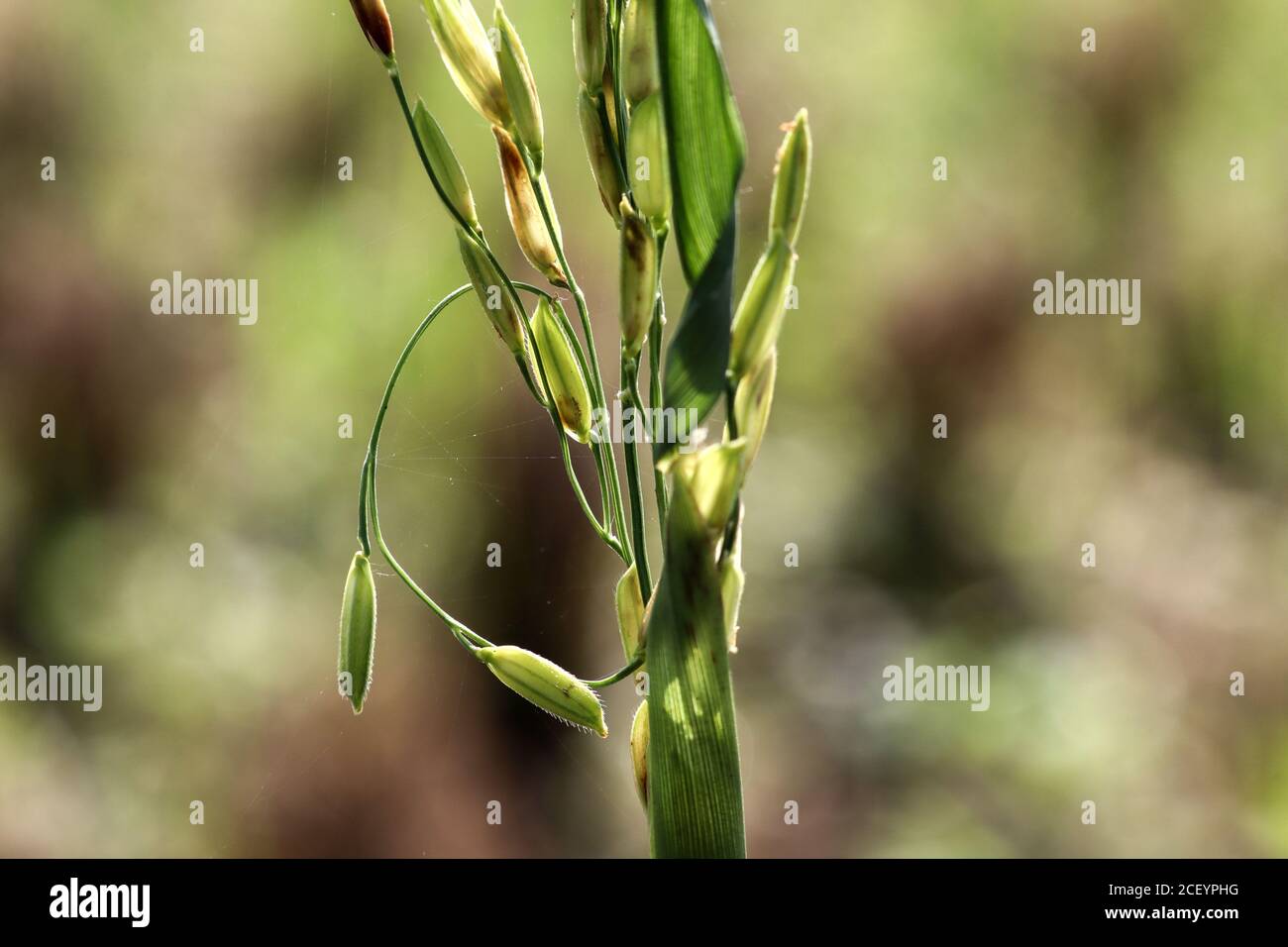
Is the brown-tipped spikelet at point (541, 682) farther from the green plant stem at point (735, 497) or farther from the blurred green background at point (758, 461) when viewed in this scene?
the blurred green background at point (758, 461)

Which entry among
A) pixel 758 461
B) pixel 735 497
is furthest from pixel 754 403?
pixel 758 461

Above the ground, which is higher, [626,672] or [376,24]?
[376,24]

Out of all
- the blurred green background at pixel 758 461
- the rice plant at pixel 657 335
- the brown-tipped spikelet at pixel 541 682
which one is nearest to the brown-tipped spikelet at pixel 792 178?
the rice plant at pixel 657 335

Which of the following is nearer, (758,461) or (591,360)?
(591,360)

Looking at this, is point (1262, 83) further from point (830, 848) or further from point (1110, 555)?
point (830, 848)

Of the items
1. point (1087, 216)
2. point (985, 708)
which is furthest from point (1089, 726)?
point (1087, 216)

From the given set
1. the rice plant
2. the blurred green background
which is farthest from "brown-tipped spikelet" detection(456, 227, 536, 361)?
the blurred green background

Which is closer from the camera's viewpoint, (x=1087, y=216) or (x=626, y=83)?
(x=626, y=83)

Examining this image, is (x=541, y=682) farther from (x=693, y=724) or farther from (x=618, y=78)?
(x=618, y=78)
